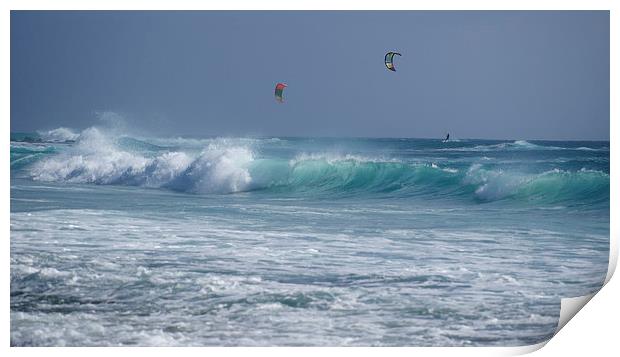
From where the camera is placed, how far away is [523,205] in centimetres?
741

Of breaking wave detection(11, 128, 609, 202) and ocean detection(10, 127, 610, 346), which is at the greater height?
breaking wave detection(11, 128, 609, 202)

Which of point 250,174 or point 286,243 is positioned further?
point 250,174

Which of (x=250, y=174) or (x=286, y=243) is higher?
(x=250, y=174)

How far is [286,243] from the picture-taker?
5184 mm

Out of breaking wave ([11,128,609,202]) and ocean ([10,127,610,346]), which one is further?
breaking wave ([11,128,609,202])

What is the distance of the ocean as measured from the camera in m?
3.77

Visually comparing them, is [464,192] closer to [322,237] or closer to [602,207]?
[602,207]

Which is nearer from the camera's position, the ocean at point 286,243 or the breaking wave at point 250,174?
the ocean at point 286,243

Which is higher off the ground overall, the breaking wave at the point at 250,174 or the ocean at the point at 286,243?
the breaking wave at the point at 250,174

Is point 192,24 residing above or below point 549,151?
above

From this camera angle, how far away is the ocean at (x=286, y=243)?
377 cm
